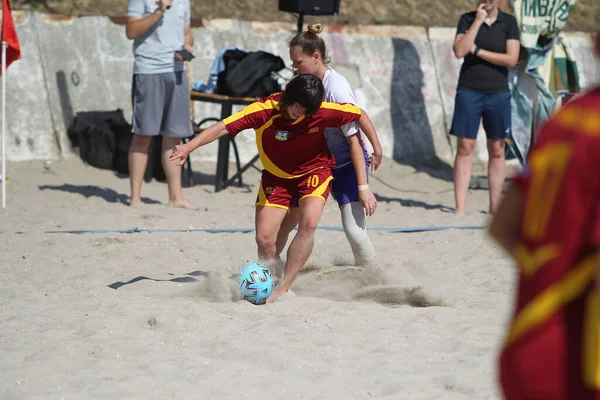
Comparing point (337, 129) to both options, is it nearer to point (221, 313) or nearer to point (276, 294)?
point (276, 294)

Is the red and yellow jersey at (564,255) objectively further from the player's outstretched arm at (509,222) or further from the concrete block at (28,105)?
the concrete block at (28,105)

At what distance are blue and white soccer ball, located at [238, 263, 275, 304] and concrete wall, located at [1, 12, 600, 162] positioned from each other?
582 cm

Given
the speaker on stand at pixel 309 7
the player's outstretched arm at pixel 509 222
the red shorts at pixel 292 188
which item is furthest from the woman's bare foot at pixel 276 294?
the speaker on stand at pixel 309 7

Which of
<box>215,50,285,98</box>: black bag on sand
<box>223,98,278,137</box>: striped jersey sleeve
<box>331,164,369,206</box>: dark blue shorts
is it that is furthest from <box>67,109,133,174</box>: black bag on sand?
<box>223,98,278,137</box>: striped jersey sleeve

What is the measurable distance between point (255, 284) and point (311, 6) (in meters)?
5.70

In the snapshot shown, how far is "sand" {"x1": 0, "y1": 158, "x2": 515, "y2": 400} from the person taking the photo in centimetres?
394

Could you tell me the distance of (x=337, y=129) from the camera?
566 cm

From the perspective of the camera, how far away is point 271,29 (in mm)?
11719

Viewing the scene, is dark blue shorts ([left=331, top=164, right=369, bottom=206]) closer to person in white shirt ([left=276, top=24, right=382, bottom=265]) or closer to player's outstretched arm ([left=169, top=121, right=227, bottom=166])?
person in white shirt ([left=276, top=24, right=382, bottom=265])

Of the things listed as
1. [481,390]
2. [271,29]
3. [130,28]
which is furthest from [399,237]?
[271,29]

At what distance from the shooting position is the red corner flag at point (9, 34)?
27.3 feet

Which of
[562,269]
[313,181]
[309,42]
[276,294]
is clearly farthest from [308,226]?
[562,269]

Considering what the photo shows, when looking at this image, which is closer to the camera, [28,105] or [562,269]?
[562,269]

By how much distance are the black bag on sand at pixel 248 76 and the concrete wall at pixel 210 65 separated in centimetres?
156
